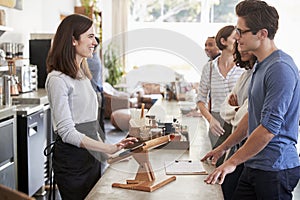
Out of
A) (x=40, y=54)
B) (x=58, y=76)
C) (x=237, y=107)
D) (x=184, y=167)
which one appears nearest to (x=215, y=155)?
(x=184, y=167)

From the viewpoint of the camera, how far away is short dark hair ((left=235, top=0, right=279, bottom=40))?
1865 mm

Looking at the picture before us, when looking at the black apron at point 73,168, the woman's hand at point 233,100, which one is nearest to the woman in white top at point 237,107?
the woman's hand at point 233,100

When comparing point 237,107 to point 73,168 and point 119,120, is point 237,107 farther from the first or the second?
point 119,120

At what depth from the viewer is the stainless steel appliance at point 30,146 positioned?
11.8ft

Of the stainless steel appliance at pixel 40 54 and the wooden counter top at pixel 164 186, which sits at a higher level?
the stainless steel appliance at pixel 40 54

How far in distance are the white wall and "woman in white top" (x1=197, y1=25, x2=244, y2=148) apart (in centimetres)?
238

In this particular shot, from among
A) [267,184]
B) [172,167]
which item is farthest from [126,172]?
[267,184]

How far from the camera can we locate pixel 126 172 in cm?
210

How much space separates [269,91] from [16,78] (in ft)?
10.0

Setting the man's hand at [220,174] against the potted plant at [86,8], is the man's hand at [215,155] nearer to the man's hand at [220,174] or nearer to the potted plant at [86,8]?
the man's hand at [220,174]

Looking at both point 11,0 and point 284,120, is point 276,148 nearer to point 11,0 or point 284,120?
point 284,120

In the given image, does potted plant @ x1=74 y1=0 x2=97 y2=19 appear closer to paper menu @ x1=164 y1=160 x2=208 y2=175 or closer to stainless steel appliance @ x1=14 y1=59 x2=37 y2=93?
stainless steel appliance @ x1=14 y1=59 x2=37 y2=93

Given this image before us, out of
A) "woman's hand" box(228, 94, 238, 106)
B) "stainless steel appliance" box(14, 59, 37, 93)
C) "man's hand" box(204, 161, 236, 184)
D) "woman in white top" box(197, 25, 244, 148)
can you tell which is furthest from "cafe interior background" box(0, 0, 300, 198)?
"man's hand" box(204, 161, 236, 184)

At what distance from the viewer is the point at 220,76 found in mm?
2930
